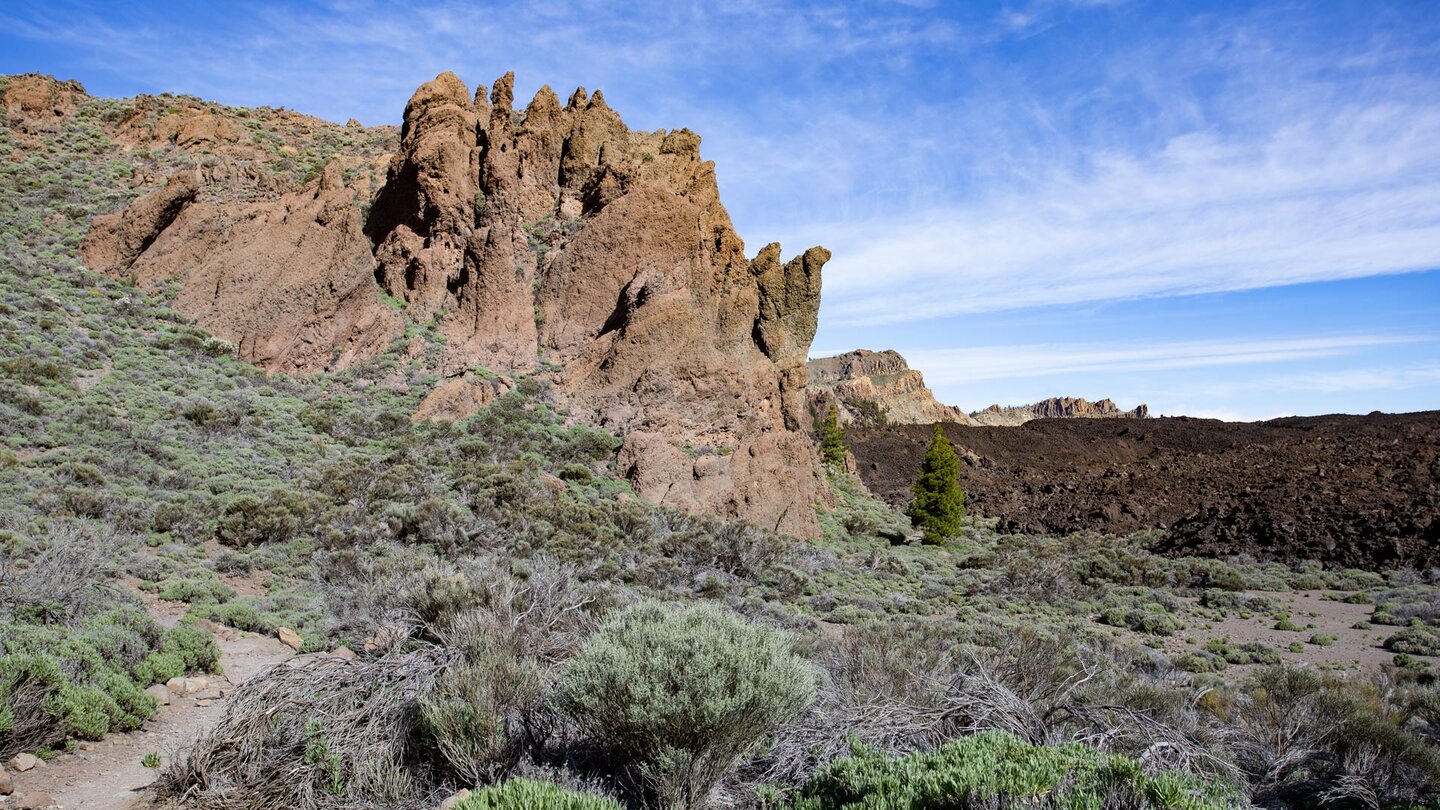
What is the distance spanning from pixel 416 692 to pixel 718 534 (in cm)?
1199

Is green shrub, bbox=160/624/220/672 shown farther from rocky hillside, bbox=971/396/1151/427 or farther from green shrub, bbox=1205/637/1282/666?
rocky hillside, bbox=971/396/1151/427

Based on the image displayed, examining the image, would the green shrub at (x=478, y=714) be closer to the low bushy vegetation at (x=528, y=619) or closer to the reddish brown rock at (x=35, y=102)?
the low bushy vegetation at (x=528, y=619)

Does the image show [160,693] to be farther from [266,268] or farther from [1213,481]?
[1213,481]

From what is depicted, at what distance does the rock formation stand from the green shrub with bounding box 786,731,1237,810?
5361cm

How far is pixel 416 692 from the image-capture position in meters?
5.07

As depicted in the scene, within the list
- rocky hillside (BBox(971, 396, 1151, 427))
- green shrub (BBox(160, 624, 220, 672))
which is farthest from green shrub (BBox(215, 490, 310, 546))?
rocky hillside (BBox(971, 396, 1151, 427))

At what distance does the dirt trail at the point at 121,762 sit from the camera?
4.94 m

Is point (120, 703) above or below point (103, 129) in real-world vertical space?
below

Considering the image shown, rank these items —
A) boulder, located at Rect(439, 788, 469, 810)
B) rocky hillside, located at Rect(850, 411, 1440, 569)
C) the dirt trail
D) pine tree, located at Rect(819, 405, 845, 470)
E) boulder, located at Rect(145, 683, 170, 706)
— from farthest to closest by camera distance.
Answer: pine tree, located at Rect(819, 405, 845, 470) < rocky hillside, located at Rect(850, 411, 1440, 569) < boulder, located at Rect(145, 683, 170, 706) < the dirt trail < boulder, located at Rect(439, 788, 469, 810)

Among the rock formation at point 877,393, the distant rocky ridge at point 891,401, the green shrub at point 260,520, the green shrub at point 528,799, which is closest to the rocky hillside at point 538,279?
the green shrub at point 260,520

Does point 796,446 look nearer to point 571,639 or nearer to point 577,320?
point 577,320

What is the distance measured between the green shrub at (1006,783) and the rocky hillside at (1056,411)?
107 m

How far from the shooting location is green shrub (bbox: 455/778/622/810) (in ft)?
11.3

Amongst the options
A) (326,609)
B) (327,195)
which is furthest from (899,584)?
(327,195)
